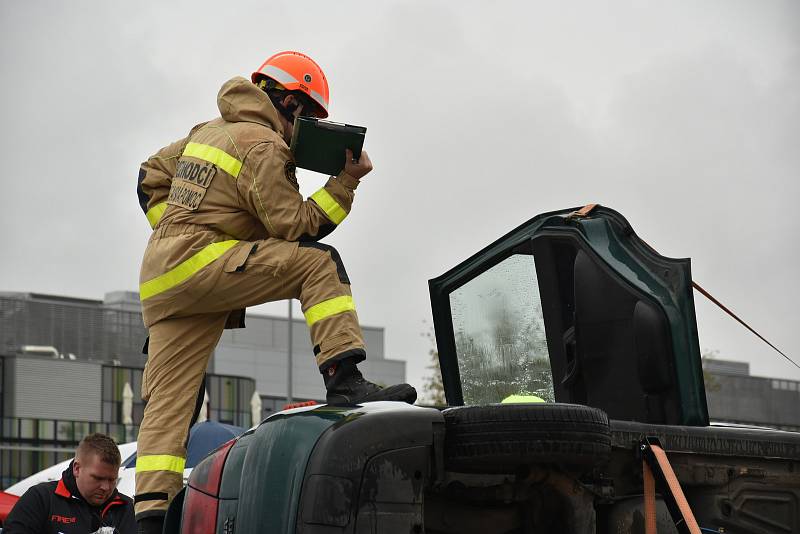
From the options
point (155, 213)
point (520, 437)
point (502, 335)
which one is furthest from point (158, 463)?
point (520, 437)

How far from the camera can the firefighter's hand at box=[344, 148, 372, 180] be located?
553 centimetres

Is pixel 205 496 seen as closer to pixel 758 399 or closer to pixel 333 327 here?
→ pixel 333 327

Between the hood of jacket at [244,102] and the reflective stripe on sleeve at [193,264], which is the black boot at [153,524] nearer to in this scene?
the reflective stripe on sleeve at [193,264]

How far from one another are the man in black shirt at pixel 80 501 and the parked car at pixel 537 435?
1.20 m

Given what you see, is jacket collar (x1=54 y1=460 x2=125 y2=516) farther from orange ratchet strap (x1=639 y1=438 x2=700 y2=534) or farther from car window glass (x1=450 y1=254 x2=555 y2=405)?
orange ratchet strap (x1=639 y1=438 x2=700 y2=534)

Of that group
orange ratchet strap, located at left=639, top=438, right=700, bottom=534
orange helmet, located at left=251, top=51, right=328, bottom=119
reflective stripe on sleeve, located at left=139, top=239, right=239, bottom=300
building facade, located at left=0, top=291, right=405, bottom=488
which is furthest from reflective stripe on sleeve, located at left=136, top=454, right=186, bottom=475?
building facade, located at left=0, top=291, right=405, bottom=488

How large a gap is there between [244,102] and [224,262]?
0.72 m

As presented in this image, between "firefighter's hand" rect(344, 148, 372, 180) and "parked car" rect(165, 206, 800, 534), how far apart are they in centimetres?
64

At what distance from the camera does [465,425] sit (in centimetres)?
418

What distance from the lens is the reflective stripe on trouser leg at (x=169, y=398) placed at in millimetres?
5418

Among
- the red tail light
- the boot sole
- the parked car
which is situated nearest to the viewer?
the parked car

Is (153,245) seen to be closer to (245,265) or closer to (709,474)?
(245,265)

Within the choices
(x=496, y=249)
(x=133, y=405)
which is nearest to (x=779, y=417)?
(x=133, y=405)

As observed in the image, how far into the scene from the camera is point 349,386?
515 cm
